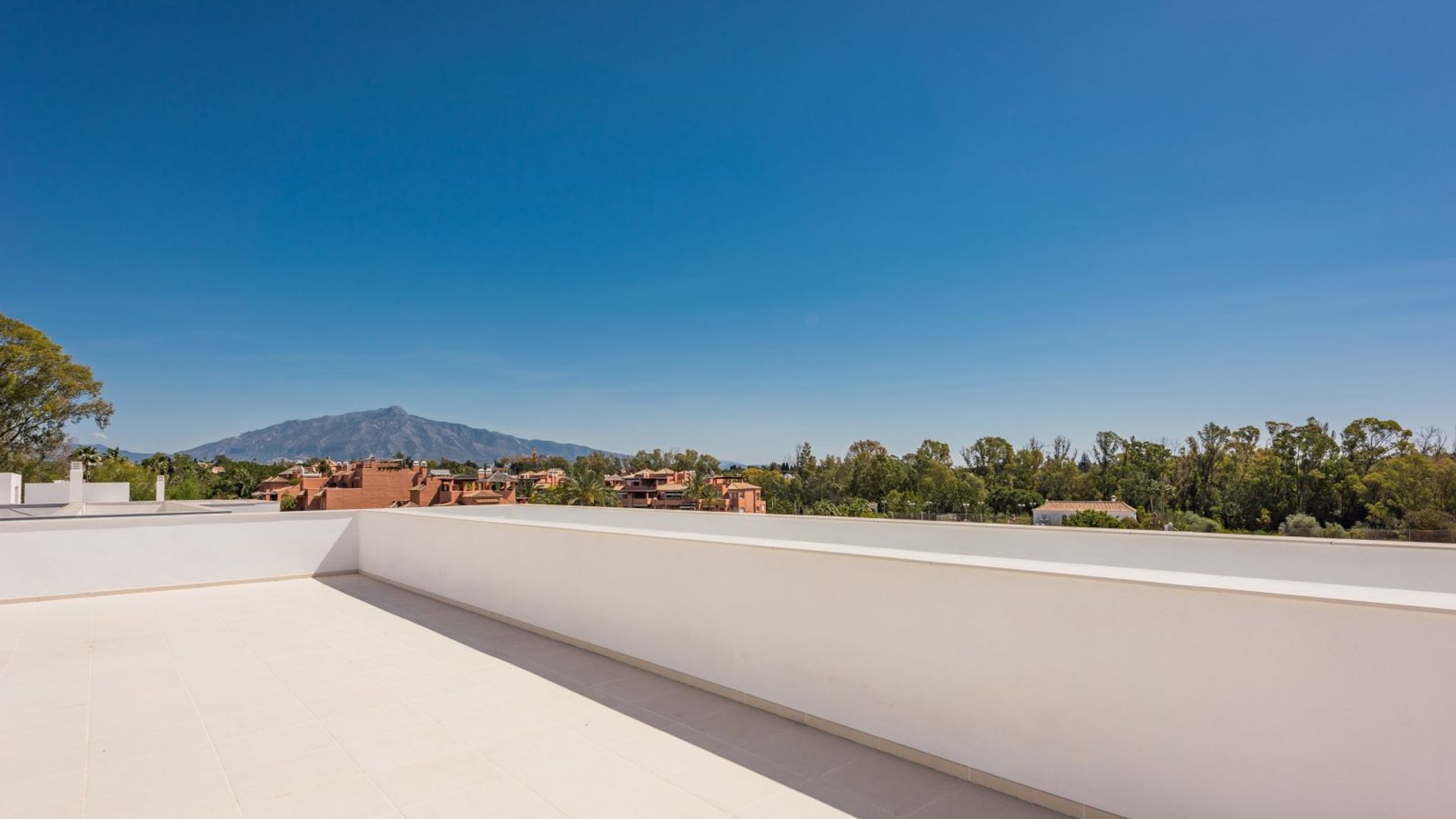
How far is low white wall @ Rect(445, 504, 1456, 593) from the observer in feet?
11.5

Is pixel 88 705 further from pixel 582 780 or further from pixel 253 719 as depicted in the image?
pixel 582 780

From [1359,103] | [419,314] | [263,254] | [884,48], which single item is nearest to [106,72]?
[263,254]

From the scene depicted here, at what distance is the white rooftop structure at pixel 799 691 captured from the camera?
176 cm

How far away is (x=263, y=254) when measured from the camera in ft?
54.5

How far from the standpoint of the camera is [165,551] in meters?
6.93

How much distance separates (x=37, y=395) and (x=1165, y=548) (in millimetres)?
29365

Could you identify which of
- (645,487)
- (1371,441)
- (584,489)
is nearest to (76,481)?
(584,489)

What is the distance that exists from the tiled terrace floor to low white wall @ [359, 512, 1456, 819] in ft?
0.74

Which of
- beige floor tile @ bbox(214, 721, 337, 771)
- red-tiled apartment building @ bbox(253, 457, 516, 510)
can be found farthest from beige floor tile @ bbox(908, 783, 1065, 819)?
red-tiled apartment building @ bbox(253, 457, 516, 510)

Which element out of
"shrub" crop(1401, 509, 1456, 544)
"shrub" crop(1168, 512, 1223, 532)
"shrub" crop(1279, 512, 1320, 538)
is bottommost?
"shrub" crop(1168, 512, 1223, 532)

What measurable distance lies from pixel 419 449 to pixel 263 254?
14928 cm

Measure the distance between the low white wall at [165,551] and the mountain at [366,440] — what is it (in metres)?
147

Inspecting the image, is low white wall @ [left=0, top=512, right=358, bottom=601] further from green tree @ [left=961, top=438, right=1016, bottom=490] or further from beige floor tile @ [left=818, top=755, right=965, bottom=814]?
green tree @ [left=961, top=438, right=1016, bottom=490]

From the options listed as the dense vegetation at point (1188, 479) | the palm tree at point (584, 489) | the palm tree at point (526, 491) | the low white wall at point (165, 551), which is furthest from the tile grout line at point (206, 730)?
the palm tree at point (526, 491)
